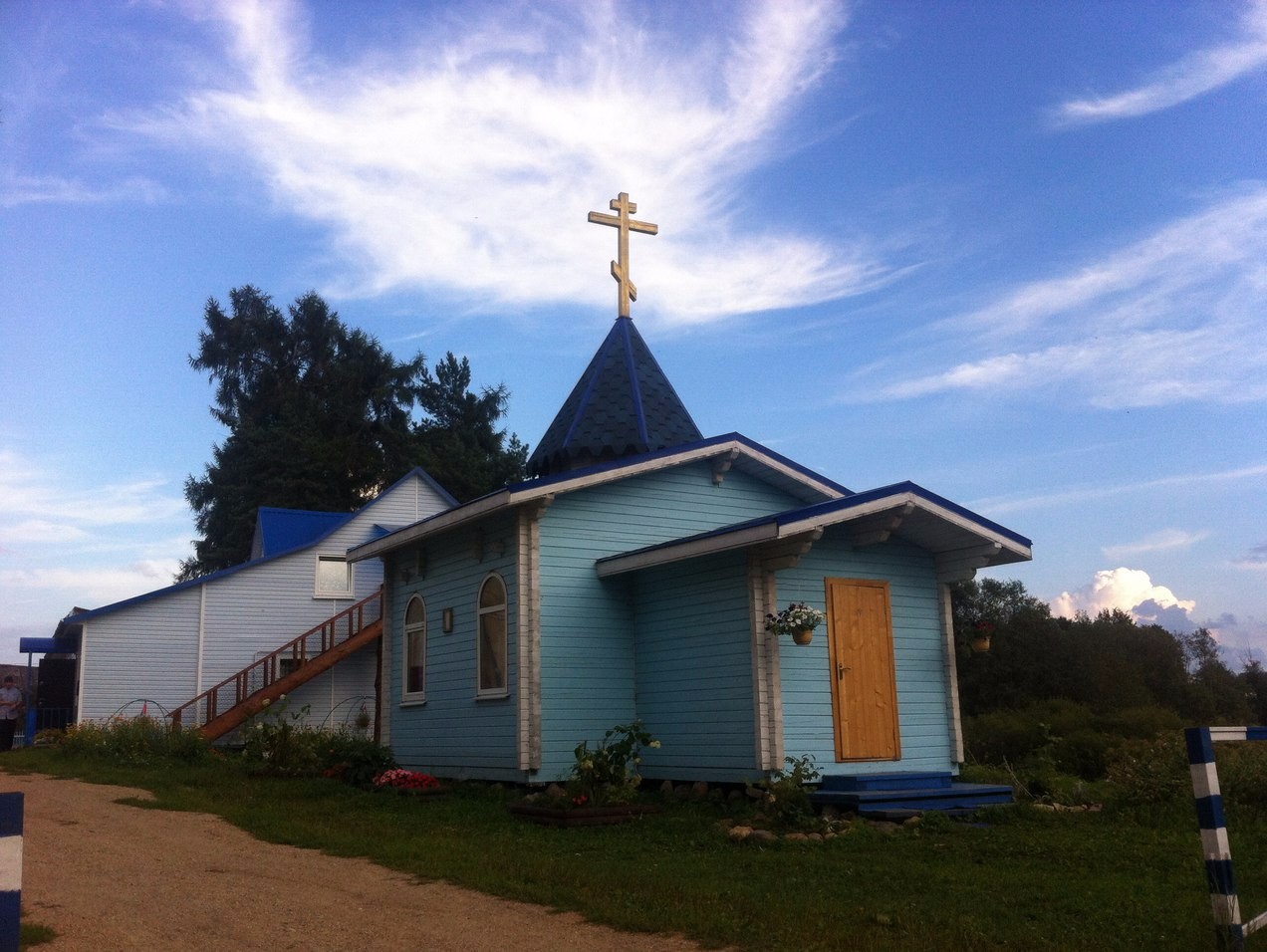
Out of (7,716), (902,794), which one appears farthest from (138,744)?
(902,794)

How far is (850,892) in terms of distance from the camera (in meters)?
7.50

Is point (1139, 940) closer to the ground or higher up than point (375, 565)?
closer to the ground

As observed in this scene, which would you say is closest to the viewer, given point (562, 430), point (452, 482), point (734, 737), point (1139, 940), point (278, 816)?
point (1139, 940)

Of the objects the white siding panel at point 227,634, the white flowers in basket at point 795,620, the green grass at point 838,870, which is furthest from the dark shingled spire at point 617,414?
the white siding panel at point 227,634

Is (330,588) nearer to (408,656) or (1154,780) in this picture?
(408,656)

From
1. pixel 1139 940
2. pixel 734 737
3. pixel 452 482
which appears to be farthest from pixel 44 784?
pixel 452 482

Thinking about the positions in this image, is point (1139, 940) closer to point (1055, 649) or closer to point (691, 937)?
point (691, 937)

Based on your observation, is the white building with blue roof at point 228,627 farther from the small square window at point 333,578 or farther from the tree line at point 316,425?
the tree line at point 316,425

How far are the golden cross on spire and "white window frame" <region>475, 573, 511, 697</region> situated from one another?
579 centimetres

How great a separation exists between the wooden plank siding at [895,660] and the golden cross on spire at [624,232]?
21.3ft

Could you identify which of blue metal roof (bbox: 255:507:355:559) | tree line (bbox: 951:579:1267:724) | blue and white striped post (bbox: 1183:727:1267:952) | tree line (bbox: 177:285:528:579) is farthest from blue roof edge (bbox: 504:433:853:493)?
tree line (bbox: 177:285:528:579)

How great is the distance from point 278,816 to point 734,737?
479cm

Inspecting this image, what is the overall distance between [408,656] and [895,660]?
7143 mm

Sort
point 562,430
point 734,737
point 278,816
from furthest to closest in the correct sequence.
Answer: point 562,430
point 734,737
point 278,816
